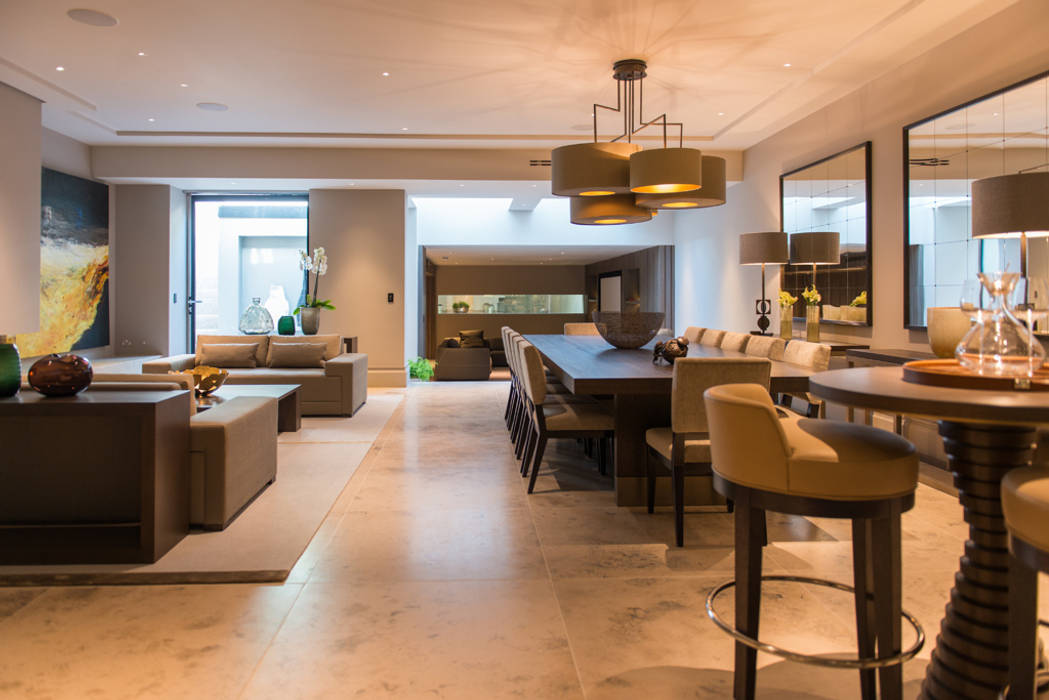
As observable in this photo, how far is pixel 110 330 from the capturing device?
8.69 metres

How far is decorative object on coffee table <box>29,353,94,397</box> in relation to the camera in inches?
110

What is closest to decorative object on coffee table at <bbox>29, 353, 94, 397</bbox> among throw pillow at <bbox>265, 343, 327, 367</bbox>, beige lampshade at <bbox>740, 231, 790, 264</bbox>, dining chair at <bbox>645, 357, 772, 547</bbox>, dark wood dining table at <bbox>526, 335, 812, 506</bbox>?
dark wood dining table at <bbox>526, 335, 812, 506</bbox>

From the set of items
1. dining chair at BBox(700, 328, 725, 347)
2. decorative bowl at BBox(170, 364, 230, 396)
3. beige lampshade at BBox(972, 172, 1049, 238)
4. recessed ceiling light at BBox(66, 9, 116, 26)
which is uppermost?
recessed ceiling light at BBox(66, 9, 116, 26)

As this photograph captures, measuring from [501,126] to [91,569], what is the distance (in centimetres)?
577

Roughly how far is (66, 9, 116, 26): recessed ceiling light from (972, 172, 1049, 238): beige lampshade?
5130 millimetres

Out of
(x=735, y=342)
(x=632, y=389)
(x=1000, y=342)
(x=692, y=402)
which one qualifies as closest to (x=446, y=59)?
(x=735, y=342)

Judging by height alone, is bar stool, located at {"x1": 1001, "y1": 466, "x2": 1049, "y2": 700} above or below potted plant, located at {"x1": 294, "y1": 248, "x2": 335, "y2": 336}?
below

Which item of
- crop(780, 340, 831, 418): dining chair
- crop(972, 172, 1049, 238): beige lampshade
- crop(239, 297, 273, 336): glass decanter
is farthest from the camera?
crop(239, 297, 273, 336): glass decanter

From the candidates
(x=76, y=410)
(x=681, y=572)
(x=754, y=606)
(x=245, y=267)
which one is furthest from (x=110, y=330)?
(x=754, y=606)

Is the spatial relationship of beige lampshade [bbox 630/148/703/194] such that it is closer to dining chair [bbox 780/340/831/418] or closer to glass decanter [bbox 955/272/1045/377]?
dining chair [bbox 780/340/831/418]

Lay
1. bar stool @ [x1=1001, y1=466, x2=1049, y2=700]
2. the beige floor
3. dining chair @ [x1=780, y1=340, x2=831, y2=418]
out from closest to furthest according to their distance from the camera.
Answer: bar stool @ [x1=1001, y1=466, x2=1049, y2=700], the beige floor, dining chair @ [x1=780, y1=340, x2=831, y2=418]

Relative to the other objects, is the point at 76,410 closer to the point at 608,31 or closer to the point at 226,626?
the point at 226,626

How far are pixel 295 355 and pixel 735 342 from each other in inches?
167

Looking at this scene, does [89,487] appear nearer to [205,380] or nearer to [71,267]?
[205,380]
